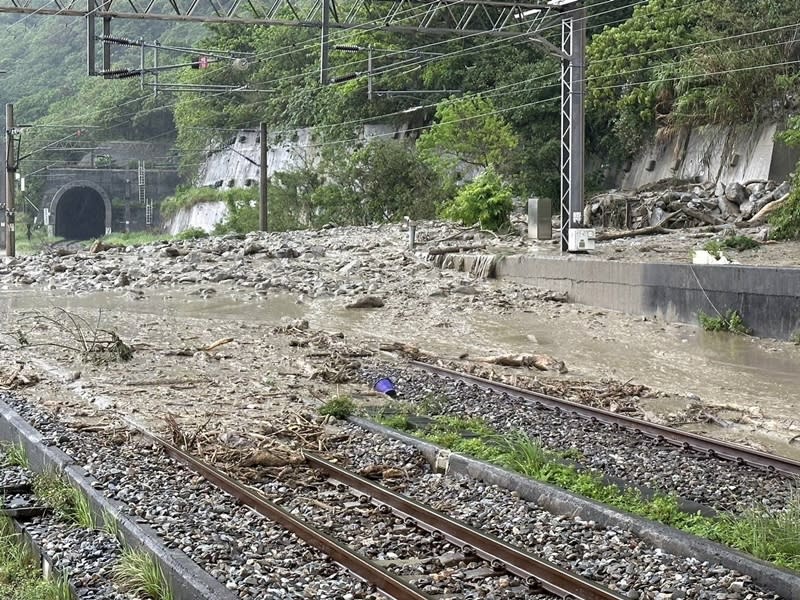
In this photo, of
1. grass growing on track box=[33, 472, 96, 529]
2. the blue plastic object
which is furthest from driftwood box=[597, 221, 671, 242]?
grass growing on track box=[33, 472, 96, 529]

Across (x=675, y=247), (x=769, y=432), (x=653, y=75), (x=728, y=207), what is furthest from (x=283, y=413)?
(x=653, y=75)

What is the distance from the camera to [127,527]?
26.0 ft

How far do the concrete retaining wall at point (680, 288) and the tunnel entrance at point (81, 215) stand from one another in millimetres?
74547

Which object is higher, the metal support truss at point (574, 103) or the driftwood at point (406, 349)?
the metal support truss at point (574, 103)

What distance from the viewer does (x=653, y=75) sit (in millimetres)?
44656

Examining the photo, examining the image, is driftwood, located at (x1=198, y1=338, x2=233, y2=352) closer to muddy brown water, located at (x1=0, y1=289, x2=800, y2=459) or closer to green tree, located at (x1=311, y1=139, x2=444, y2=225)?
muddy brown water, located at (x1=0, y1=289, x2=800, y2=459)

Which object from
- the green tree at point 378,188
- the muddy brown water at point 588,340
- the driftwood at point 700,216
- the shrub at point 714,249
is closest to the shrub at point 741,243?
the shrub at point 714,249

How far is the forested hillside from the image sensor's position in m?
39.0

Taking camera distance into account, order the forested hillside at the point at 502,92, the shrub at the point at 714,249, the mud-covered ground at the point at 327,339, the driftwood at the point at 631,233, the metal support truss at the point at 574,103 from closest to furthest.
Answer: the mud-covered ground at the point at 327,339
the shrub at the point at 714,249
the metal support truss at the point at 574,103
the driftwood at the point at 631,233
the forested hillside at the point at 502,92

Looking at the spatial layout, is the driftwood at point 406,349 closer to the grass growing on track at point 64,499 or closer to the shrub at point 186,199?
the grass growing on track at point 64,499

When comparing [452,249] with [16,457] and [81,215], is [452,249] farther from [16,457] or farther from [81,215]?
[81,215]

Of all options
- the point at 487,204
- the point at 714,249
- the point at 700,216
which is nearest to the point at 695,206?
the point at 700,216

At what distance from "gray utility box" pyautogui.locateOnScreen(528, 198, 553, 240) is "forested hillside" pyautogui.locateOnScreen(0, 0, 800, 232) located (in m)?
3.76

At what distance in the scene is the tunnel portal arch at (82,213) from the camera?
3703 inches
